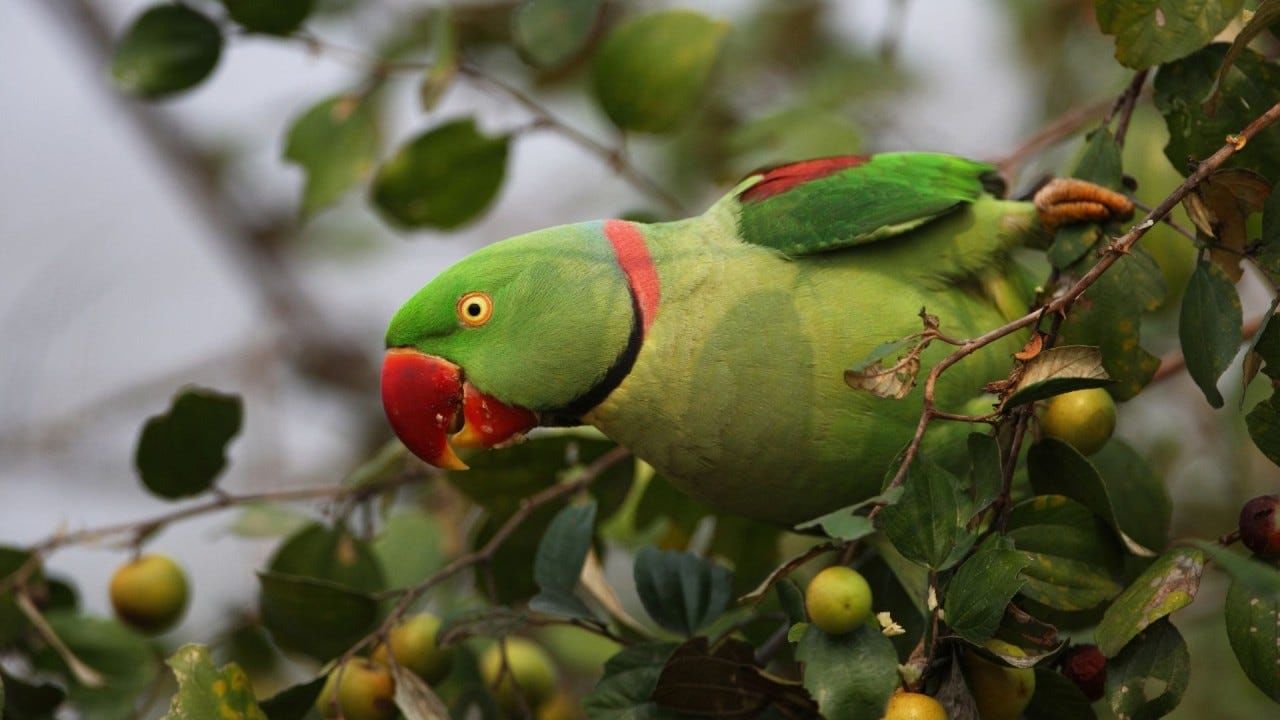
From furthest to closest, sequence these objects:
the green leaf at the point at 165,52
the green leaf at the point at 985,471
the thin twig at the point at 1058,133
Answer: the green leaf at the point at 165,52 → the thin twig at the point at 1058,133 → the green leaf at the point at 985,471

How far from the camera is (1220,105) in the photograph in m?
1.18

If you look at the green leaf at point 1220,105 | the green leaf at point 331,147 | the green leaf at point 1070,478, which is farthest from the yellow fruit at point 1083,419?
the green leaf at point 331,147

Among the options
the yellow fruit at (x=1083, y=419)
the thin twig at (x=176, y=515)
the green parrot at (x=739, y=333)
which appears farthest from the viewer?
the thin twig at (x=176, y=515)

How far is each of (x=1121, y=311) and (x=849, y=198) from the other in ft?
1.18

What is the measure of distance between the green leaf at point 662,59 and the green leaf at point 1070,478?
92 centimetres

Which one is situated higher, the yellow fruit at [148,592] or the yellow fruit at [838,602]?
the yellow fruit at [838,602]

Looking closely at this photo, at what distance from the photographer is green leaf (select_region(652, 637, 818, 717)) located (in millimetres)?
1164

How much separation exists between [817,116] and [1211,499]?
1222mm

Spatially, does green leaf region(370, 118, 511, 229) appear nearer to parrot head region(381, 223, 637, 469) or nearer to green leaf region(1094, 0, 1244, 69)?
parrot head region(381, 223, 637, 469)

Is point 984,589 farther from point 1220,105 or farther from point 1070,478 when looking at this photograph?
point 1220,105

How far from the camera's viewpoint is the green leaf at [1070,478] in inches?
44.6

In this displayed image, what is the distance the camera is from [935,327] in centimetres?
108

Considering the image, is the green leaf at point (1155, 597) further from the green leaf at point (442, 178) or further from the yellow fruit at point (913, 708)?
the green leaf at point (442, 178)

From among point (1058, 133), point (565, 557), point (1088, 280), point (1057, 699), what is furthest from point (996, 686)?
point (1058, 133)
